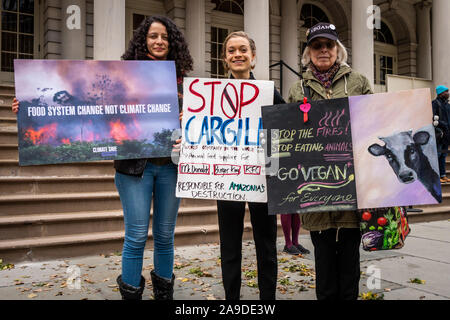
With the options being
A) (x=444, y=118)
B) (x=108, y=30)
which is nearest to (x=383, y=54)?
(x=444, y=118)

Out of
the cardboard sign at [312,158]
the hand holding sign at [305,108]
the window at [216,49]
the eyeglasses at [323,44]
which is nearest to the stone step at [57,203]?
the cardboard sign at [312,158]

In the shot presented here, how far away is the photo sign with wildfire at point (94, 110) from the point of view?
271 centimetres

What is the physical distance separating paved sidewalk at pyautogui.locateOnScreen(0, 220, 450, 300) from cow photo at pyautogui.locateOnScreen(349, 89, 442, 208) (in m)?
1.44

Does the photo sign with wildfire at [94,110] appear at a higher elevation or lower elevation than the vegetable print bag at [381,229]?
higher

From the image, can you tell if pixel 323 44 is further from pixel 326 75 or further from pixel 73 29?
pixel 73 29

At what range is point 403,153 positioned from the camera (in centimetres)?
243

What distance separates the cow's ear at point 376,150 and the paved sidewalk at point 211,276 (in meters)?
1.62

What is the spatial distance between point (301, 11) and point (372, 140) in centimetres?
1453

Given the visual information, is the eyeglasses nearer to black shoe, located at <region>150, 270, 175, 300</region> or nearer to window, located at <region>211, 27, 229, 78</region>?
black shoe, located at <region>150, 270, 175, 300</region>

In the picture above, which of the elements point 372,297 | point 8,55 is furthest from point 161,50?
point 8,55

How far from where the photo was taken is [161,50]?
2.86 m

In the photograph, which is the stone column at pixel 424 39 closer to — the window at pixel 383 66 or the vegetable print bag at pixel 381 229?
the window at pixel 383 66

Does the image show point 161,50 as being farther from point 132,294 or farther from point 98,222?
point 98,222

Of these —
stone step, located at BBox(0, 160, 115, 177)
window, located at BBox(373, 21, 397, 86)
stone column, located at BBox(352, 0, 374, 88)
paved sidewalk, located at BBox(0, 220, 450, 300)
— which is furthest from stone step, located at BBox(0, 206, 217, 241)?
window, located at BBox(373, 21, 397, 86)
